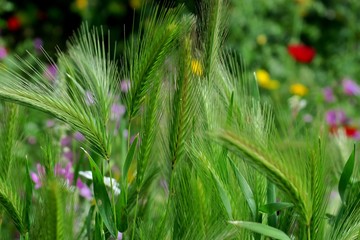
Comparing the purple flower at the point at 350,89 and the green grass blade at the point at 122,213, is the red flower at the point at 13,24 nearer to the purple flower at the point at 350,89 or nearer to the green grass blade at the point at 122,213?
the purple flower at the point at 350,89

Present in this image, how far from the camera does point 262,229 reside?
44.4 inches

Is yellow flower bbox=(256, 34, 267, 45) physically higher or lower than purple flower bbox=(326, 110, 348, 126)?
higher

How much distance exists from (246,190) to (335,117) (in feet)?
7.61

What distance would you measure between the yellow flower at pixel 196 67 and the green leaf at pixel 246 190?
5.8 inches

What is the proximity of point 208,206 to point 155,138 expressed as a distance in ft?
0.50

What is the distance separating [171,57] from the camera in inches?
50.4

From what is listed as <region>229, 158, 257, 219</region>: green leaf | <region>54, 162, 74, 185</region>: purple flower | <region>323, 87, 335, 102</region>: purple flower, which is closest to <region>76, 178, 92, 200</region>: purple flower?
<region>54, 162, 74, 185</region>: purple flower

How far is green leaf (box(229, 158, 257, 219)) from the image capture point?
1201 millimetres

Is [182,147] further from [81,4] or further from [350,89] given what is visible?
[81,4]

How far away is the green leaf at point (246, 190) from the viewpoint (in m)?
1.20

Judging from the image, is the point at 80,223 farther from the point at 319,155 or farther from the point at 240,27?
the point at 240,27

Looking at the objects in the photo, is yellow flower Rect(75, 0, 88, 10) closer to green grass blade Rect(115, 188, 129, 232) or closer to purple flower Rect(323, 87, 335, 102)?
purple flower Rect(323, 87, 335, 102)

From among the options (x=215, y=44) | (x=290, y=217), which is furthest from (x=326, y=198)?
(x=215, y=44)

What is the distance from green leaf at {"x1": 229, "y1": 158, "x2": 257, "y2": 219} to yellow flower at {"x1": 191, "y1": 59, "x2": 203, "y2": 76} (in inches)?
5.8
